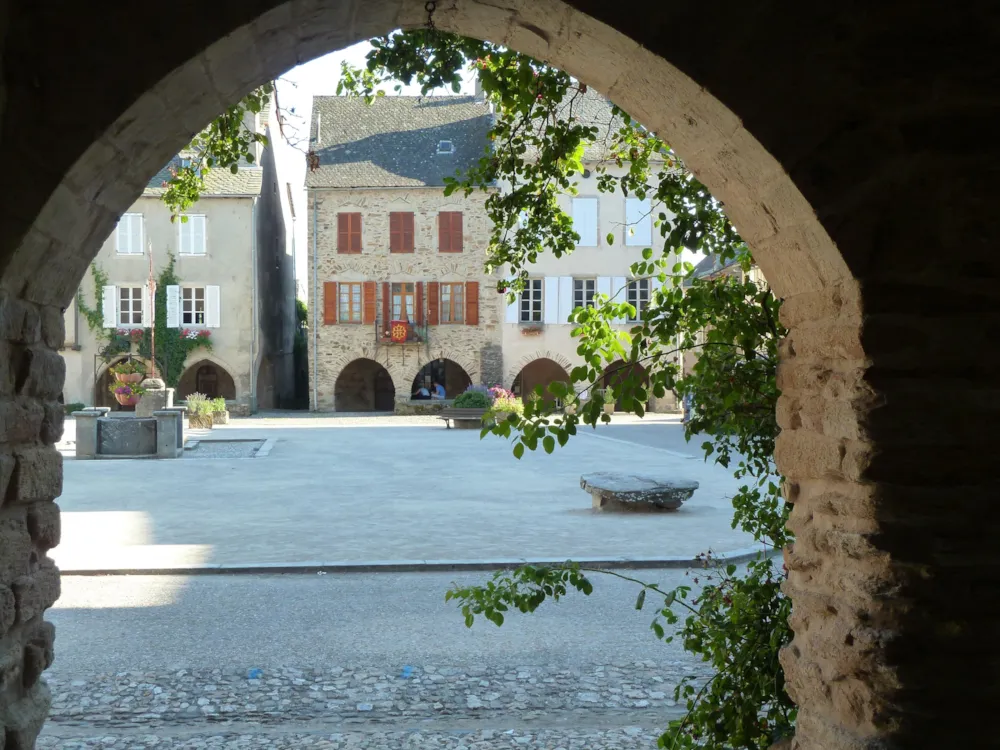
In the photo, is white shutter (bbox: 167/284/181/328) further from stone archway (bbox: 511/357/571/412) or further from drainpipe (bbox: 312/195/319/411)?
stone archway (bbox: 511/357/571/412)

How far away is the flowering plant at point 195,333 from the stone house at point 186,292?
0.10ft

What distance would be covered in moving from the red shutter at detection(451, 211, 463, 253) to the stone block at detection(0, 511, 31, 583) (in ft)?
94.3

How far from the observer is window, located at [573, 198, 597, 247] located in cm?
3069

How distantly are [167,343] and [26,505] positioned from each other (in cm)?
2785

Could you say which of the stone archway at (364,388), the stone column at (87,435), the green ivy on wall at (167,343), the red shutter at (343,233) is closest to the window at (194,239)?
the green ivy on wall at (167,343)

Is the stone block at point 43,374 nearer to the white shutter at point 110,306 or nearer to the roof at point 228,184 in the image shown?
the roof at point 228,184

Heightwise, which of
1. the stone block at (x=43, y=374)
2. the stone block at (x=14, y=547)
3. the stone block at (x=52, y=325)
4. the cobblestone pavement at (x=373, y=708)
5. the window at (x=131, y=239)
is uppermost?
the window at (x=131, y=239)

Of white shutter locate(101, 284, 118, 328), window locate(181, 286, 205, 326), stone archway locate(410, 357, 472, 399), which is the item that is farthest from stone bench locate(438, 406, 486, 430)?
white shutter locate(101, 284, 118, 328)

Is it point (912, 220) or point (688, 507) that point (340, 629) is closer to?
point (912, 220)

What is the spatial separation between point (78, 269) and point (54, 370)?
0.30 meters

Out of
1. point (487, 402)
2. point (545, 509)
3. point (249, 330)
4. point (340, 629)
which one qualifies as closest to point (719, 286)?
point (340, 629)

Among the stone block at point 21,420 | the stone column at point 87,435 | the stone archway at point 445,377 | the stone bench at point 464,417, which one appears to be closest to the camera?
the stone block at point 21,420

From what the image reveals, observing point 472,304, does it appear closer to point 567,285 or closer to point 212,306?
point 567,285

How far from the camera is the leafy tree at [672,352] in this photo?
3.00 m
